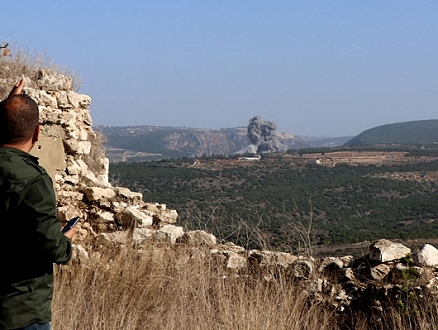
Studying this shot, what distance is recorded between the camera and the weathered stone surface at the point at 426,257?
16.6 ft

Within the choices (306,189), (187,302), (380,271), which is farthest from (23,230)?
(306,189)

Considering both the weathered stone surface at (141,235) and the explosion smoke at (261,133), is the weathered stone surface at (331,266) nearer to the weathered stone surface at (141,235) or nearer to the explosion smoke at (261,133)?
the weathered stone surface at (141,235)

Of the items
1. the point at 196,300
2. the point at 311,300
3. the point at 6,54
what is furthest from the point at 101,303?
the point at 6,54

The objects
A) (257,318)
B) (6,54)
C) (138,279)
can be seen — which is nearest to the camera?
(257,318)

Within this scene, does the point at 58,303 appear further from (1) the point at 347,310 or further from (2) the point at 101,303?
(1) the point at 347,310

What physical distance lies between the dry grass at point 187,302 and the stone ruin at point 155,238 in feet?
0.42

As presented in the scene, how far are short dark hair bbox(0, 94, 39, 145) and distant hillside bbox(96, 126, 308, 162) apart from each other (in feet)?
313

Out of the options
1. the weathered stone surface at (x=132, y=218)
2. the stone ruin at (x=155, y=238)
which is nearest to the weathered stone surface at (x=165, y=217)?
the stone ruin at (x=155, y=238)

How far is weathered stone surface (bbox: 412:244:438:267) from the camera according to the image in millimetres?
5051

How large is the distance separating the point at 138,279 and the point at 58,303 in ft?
2.83

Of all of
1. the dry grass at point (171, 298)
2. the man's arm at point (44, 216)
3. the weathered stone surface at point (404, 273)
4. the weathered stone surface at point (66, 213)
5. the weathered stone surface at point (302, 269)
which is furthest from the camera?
the weathered stone surface at point (66, 213)

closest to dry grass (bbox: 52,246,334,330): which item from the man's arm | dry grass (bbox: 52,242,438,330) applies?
dry grass (bbox: 52,242,438,330)

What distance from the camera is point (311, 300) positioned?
5.22 meters

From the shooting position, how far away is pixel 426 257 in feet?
16.6
